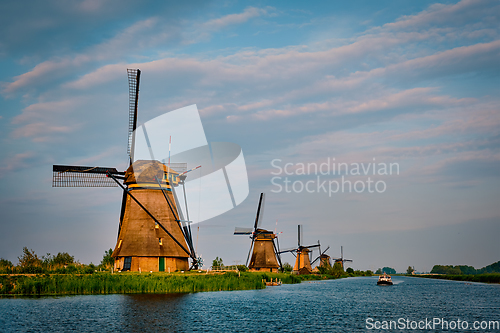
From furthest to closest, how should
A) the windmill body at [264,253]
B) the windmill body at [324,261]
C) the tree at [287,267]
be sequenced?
the windmill body at [324,261]
the tree at [287,267]
the windmill body at [264,253]

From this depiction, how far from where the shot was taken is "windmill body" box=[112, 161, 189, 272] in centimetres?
3975

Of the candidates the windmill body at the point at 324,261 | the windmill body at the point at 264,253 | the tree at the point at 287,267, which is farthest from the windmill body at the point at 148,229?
the windmill body at the point at 324,261

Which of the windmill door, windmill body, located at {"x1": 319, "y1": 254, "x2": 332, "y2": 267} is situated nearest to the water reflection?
the windmill door

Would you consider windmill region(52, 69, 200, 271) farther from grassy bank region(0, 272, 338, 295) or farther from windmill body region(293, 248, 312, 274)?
windmill body region(293, 248, 312, 274)

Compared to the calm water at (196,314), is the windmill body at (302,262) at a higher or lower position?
lower

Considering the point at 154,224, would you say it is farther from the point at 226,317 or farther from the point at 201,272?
the point at 226,317

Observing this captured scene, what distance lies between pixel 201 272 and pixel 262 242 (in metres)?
33.3

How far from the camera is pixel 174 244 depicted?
41344 millimetres

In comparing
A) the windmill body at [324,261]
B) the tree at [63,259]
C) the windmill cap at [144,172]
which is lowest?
the windmill body at [324,261]

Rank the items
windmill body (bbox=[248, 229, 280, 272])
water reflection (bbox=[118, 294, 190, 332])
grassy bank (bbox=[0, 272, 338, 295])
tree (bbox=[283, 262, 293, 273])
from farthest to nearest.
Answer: tree (bbox=[283, 262, 293, 273]) → windmill body (bbox=[248, 229, 280, 272]) → grassy bank (bbox=[0, 272, 338, 295]) → water reflection (bbox=[118, 294, 190, 332])

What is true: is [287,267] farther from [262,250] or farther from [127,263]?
[127,263]

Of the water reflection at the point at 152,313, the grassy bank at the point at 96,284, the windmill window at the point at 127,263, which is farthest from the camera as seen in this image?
the windmill window at the point at 127,263

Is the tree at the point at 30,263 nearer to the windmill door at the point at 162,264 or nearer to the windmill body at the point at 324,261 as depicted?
the windmill door at the point at 162,264

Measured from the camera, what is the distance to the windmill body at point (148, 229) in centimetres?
3975
